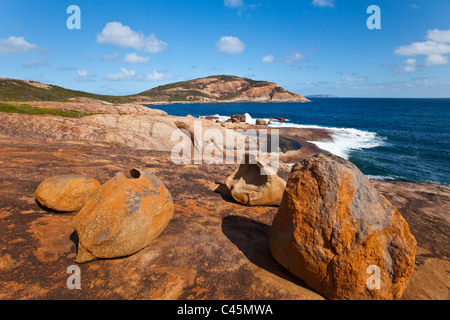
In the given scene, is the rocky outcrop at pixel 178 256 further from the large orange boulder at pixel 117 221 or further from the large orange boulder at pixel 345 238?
the large orange boulder at pixel 345 238

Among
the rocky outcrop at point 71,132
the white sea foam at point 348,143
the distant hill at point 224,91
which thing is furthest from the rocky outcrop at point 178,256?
the distant hill at point 224,91

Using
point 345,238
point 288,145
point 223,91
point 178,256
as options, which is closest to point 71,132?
point 178,256

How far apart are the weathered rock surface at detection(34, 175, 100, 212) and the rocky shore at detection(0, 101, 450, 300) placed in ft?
0.70

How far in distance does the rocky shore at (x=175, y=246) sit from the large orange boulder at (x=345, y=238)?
1.55 feet

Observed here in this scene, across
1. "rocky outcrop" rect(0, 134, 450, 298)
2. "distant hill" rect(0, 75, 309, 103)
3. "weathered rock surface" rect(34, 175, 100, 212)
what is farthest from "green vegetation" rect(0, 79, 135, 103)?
"distant hill" rect(0, 75, 309, 103)

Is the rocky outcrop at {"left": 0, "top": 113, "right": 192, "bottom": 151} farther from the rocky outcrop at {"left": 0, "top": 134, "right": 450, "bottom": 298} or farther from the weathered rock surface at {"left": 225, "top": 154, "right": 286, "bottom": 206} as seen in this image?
the weathered rock surface at {"left": 225, "top": 154, "right": 286, "bottom": 206}

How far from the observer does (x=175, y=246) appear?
433 cm

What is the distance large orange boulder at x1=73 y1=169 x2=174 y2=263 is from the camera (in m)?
3.69

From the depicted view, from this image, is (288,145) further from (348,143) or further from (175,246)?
(175,246)

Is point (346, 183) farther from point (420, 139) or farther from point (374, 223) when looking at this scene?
point (420, 139)

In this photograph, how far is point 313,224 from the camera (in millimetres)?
3596

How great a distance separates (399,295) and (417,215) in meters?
5.40

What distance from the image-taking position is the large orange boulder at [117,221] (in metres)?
3.69
